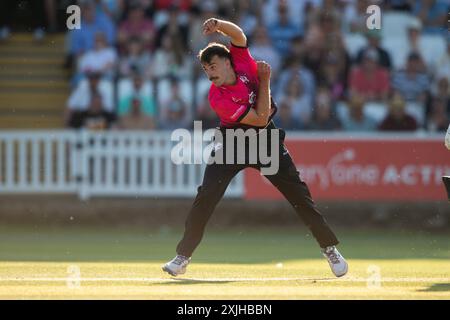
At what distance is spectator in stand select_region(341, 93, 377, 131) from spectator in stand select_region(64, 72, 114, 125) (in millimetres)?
4000

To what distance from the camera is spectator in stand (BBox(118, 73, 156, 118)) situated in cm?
1912

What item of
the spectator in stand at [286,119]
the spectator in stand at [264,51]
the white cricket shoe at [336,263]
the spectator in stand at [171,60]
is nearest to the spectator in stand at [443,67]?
the spectator in stand at [264,51]

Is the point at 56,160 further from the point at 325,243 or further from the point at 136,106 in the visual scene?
the point at 325,243

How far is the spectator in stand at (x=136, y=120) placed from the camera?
18859 millimetres

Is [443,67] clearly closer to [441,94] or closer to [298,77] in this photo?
[441,94]

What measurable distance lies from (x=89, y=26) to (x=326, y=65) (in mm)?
4377

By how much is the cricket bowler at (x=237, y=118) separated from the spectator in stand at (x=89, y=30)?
34.0 ft

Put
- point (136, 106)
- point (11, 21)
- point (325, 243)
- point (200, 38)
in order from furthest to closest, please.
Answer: point (11, 21) < point (200, 38) < point (136, 106) < point (325, 243)

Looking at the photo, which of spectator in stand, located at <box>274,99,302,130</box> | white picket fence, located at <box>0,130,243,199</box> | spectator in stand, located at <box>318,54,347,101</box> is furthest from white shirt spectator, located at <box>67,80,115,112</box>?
spectator in stand, located at <box>318,54,347,101</box>

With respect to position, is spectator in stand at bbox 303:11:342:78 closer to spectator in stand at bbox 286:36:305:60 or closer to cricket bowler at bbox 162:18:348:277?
spectator in stand at bbox 286:36:305:60

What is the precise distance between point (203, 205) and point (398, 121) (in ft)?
27.3

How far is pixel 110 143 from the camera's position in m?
18.1

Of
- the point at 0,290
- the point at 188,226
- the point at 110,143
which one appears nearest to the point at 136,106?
the point at 110,143
